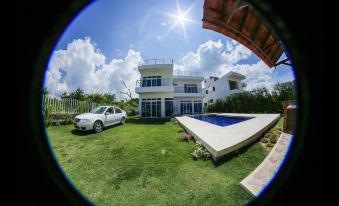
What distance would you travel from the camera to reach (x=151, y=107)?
797 inches

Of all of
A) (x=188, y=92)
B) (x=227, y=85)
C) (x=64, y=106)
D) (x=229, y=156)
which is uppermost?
(x=227, y=85)

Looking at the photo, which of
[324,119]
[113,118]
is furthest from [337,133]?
[113,118]

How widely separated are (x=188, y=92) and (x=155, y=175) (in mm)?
22277

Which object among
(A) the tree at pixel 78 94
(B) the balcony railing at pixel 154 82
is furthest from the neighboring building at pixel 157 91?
(A) the tree at pixel 78 94

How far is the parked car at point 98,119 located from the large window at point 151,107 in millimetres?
9079

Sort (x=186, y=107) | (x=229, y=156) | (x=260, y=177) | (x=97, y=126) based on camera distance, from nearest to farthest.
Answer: (x=260, y=177)
(x=229, y=156)
(x=97, y=126)
(x=186, y=107)

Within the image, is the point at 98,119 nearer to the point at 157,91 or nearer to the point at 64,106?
the point at 64,106

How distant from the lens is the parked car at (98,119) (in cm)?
766

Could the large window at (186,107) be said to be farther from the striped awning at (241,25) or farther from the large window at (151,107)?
the striped awning at (241,25)

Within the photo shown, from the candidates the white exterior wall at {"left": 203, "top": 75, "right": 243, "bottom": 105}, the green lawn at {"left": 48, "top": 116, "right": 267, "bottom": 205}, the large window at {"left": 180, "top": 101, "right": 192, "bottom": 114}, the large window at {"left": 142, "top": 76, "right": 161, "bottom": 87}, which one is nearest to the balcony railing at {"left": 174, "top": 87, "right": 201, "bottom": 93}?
the large window at {"left": 180, "top": 101, "right": 192, "bottom": 114}

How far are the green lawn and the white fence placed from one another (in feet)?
20.3

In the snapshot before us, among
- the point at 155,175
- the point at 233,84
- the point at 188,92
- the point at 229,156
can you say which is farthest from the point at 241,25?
the point at 233,84

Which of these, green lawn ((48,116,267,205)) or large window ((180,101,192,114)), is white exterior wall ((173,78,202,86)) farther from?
green lawn ((48,116,267,205))

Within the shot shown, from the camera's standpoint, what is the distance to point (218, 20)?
260 cm
